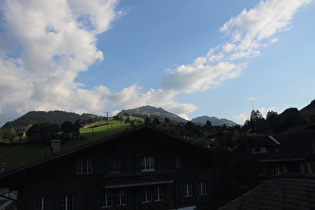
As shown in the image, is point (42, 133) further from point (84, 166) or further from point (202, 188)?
point (202, 188)

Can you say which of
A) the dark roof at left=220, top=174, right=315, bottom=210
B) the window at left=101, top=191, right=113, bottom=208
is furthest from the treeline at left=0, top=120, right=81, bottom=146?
the dark roof at left=220, top=174, right=315, bottom=210

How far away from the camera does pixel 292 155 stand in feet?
118

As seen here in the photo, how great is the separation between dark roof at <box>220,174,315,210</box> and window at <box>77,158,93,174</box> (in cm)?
1261

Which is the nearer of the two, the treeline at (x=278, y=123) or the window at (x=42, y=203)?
the window at (x=42, y=203)

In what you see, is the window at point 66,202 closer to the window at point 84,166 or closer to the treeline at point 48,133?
the window at point 84,166

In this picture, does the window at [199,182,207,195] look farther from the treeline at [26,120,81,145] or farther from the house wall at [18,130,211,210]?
the treeline at [26,120,81,145]

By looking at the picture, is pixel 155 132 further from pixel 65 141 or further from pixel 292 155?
pixel 65 141

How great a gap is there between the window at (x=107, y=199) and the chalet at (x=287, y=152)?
78.1 feet

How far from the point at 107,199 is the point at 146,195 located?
3.44m

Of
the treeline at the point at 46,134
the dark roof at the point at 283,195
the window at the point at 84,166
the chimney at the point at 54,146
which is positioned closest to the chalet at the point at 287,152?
the window at the point at 84,166

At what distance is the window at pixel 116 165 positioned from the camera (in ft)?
62.8

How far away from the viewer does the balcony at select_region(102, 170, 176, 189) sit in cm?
1755

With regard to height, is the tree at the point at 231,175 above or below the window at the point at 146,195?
above

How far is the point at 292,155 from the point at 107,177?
31.3 metres
